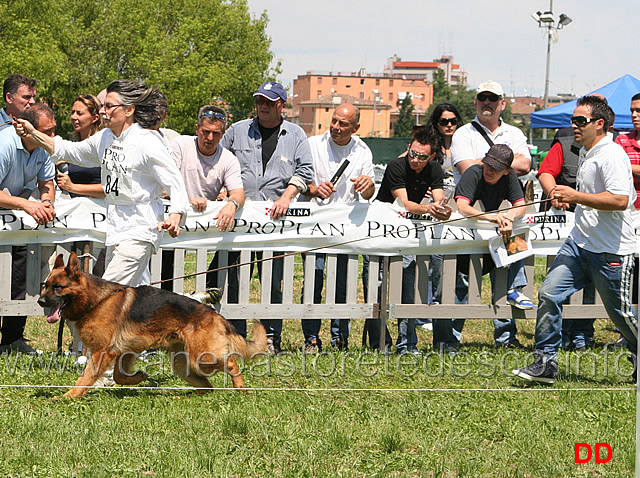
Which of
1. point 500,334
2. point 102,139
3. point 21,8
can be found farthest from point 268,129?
point 21,8

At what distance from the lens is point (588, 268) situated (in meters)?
6.44

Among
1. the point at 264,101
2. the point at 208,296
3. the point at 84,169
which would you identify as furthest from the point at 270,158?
the point at 208,296

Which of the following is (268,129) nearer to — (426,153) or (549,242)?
(426,153)

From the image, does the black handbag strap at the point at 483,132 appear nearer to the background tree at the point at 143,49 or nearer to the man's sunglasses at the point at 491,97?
the man's sunglasses at the point at 491,97

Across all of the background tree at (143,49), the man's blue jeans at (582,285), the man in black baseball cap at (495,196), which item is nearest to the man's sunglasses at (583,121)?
the man's blue jeans at (582,285)

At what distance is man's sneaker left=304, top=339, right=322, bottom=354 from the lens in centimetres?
749

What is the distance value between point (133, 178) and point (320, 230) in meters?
2.18

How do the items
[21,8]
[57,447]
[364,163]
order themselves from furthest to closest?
[21,8], [364,163], [57,447]

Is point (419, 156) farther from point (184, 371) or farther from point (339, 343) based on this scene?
point (184, 371)

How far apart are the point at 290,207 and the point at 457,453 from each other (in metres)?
3.48

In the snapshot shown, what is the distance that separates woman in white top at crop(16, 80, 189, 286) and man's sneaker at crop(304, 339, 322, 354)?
197 cm

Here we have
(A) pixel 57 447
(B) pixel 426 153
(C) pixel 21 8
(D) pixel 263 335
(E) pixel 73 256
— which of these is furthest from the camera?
(C) pixel 21 8

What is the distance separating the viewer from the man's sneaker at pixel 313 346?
24.6ft

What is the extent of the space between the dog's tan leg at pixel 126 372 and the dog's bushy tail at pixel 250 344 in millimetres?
707
